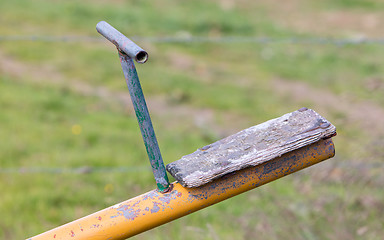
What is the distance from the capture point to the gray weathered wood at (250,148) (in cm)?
117

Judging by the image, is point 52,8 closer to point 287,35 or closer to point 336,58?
point 287,35

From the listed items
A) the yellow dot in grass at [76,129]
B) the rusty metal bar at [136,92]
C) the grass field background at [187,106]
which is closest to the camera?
the rusty metal bar at [136,92]

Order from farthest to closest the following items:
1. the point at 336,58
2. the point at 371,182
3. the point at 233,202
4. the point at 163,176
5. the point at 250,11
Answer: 1. the point at 250,11
2. the point at 336,58
3. the point at 233,202
4. the point at 371,182
5. the point at 163,176

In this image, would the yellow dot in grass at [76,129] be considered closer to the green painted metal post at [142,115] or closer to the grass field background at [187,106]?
the grass field background at [187,106]

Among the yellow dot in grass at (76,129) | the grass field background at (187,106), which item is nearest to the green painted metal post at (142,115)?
the grass field background at (187,106)

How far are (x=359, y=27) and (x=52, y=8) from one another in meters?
6.30

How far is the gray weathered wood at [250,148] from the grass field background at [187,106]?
711 mm

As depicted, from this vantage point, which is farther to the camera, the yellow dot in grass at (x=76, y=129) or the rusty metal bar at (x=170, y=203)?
the yellow dot in grass at (x=76, y=129)

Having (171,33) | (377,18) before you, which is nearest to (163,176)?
(171,33)

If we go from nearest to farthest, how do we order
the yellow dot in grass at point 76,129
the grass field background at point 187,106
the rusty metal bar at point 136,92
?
the rusty metal bar at point 136,92 → the grass field background at point 187,106 → the yellow dot in grass at point 76,129

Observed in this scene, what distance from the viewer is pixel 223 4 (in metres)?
11.7

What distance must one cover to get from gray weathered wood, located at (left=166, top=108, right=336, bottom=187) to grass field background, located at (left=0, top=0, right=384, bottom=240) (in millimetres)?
711

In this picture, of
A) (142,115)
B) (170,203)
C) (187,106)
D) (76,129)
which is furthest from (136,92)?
(187,106)

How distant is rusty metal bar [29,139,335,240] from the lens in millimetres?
1141
